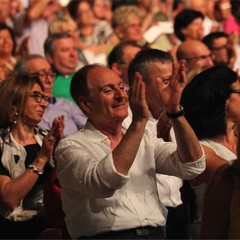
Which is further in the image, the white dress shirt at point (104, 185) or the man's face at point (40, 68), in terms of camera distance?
the man's face at point (40, 68)

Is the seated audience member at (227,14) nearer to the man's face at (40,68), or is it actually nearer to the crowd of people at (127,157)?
the man's face at (40,68)

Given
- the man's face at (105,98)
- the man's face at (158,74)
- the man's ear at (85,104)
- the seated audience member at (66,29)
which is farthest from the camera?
the seated audience member at (66,29)

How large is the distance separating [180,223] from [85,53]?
4.00 m

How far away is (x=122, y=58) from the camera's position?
7023mm

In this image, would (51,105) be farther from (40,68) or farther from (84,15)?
(84,15)

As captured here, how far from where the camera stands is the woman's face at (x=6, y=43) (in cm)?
781

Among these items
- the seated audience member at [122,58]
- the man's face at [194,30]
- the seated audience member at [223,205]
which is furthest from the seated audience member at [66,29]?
the seated audience member at [223,205]

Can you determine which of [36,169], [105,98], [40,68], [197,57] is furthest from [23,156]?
[197,57]

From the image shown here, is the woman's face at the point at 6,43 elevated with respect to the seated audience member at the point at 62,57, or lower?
elevated

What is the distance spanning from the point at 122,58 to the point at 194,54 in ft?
2.10

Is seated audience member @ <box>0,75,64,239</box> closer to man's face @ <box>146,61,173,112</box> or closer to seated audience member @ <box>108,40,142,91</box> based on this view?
man's face @ <box>146,61,173,112</box>

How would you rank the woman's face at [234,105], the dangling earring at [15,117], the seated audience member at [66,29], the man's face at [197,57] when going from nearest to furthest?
the woman's face at [234,105], the dangling earring at [15,117], the man's face at [197,57], the seated audience member at [66,29]

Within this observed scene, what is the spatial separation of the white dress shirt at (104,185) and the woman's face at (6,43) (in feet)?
11.9

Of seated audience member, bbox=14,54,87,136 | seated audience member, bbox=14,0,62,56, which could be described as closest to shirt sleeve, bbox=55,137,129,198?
seated audience member, bbox=14,54,87,136
